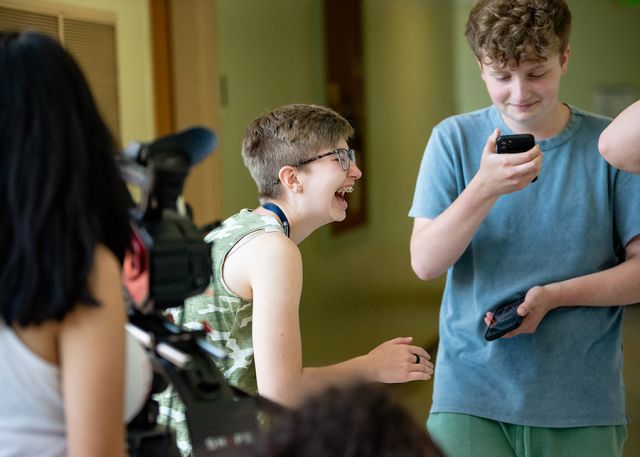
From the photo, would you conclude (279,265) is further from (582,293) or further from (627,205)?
(627,205)

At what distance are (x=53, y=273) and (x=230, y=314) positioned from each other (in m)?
0.61

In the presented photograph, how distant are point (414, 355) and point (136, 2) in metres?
2.55

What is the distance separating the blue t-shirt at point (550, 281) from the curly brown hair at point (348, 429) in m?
1.13

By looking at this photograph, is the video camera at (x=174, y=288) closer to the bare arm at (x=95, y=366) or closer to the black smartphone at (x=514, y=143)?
the bare arm at (x=95, y=366)

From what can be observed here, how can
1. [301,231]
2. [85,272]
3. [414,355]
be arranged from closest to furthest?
[85,272] → [414,355] → [301,231]

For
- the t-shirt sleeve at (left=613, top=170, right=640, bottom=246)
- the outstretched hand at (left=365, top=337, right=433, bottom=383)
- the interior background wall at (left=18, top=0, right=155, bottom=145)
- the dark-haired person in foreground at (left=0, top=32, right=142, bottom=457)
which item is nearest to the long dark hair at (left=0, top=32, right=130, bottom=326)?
the dark-haired person in foreground at (left=0, top=32, right=142, bottom=457)

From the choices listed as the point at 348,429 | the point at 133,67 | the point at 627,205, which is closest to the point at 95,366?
the point at 348,429

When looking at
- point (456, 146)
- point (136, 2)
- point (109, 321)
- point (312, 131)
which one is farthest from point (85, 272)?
point (136, 2)

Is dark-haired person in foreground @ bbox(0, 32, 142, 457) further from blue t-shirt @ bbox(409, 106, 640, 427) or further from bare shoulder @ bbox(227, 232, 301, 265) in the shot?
blue t-shirt @ bbox(409, 106, 640, 427)

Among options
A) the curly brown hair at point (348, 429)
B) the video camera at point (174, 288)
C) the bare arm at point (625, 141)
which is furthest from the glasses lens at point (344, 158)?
the curly brown hair at point (348, 429)

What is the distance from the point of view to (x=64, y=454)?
43.0 inches

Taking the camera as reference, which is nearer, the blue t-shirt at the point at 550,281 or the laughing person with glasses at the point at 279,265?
the laughing person with glasses at the point at 279,265

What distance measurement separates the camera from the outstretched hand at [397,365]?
1595 millimetres

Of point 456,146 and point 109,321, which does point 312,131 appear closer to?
point 456,146
